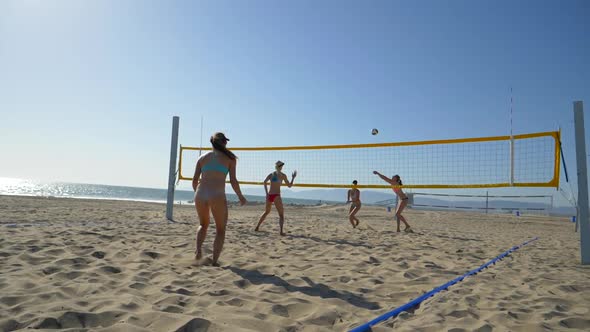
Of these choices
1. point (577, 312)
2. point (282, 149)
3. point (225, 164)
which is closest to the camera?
point (577, 312)

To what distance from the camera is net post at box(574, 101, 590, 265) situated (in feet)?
13.3

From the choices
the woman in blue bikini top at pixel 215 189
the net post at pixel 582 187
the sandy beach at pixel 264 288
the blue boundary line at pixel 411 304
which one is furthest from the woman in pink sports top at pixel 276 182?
the net post at pixel 582 187

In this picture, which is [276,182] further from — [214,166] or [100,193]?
[100,193]

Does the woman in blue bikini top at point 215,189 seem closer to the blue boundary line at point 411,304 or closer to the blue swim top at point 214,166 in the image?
the blue swim top at point 214,166

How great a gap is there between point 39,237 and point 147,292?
262cm

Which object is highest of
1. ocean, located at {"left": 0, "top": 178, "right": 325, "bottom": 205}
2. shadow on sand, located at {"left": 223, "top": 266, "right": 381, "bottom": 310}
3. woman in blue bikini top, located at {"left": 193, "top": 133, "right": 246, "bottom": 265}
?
woman in blue bikini top, located at {"left": 193, "top": 133, "right": 246, "bottom": 265}

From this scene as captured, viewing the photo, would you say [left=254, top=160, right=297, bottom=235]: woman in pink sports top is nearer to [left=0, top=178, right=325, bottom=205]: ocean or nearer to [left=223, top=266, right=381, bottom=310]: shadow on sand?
[left=223, top=266, right=381, bottom=310]: shadow on sand

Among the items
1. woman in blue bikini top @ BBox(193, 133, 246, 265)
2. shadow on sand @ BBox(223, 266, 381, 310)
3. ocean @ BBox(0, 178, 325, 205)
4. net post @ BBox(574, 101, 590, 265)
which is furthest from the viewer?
ocean @ BBox(0, 178, 325, 205)

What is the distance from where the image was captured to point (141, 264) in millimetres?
2979

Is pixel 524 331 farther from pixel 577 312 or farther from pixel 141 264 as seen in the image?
pixel 141 264

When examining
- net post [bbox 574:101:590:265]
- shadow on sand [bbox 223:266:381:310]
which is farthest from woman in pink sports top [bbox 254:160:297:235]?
net post [bbox 574:101:590:265]

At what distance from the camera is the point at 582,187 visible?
13.6ft

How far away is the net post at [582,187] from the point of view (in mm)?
4055

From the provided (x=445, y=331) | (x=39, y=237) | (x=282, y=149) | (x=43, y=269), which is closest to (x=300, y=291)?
(x=445, y=331)
